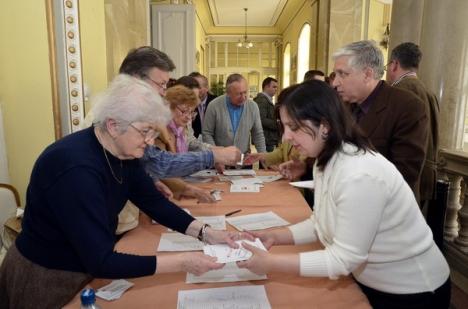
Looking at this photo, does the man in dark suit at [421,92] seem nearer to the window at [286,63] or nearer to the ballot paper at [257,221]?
the ballot paper at [257,221]

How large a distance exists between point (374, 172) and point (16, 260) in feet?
4.39

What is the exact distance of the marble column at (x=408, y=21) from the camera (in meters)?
4.00

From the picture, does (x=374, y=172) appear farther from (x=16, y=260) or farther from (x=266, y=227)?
(x=16, y=260)

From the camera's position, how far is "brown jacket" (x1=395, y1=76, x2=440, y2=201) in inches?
109

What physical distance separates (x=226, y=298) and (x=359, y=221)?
0.49m

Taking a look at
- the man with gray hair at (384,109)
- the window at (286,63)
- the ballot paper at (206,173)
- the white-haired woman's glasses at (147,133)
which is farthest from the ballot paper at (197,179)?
the window at (286,63)

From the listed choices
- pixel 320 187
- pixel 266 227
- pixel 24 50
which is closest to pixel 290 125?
pixel 320 187

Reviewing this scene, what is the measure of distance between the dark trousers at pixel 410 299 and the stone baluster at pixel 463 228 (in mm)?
1872

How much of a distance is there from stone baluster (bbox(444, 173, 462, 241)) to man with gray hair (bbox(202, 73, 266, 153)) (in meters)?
2.05

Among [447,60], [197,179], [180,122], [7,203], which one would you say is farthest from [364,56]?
[7,203]

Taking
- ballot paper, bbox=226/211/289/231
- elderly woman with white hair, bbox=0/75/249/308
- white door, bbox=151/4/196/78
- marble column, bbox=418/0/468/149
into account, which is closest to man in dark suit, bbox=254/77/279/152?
white door, bbox=151/4/196/78

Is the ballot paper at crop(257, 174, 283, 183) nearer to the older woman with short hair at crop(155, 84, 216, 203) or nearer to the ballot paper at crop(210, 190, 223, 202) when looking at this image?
the ballot paper at crop(210, 190, 223, 202)

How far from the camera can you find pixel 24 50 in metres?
2.54

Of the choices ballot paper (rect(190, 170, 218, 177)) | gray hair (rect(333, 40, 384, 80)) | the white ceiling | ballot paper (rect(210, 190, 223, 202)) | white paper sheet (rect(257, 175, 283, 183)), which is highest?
the white ceiling
